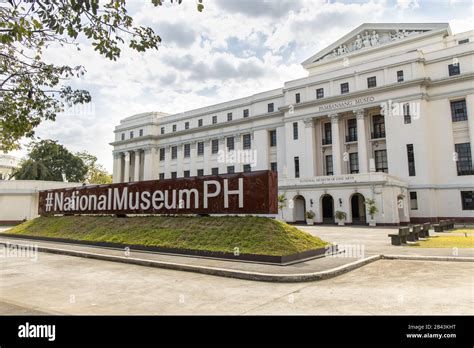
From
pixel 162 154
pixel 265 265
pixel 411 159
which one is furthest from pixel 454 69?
pixel 162 154

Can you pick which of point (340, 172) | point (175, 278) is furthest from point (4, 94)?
point (340, 172)

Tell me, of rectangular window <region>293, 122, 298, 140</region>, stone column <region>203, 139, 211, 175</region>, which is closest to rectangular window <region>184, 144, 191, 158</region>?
stone column <region>203, 139, 211, 175</region>

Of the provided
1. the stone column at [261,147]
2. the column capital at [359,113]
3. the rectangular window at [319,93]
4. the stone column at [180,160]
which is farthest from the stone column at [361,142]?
the stone column at [180,160]

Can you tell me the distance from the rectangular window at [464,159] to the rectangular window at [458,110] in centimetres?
275

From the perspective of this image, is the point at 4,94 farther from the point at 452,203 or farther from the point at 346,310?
the point at 452,203

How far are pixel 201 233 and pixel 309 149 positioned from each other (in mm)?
30262

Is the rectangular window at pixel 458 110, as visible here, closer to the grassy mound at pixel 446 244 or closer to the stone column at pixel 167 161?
the grassy mound at pixel 446 244

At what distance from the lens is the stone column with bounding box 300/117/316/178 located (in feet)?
133

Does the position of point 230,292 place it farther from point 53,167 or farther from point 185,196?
point 53,167

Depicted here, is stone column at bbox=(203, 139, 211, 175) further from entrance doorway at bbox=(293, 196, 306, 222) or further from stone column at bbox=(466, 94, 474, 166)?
stone column at bbox=(466, 94, 474, 166)

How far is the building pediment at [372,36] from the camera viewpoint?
38688 millimetres

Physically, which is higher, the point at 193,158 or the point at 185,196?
the point at 193,158

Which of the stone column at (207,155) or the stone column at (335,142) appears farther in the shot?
the stone column at (207,155)

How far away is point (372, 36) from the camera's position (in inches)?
1642
